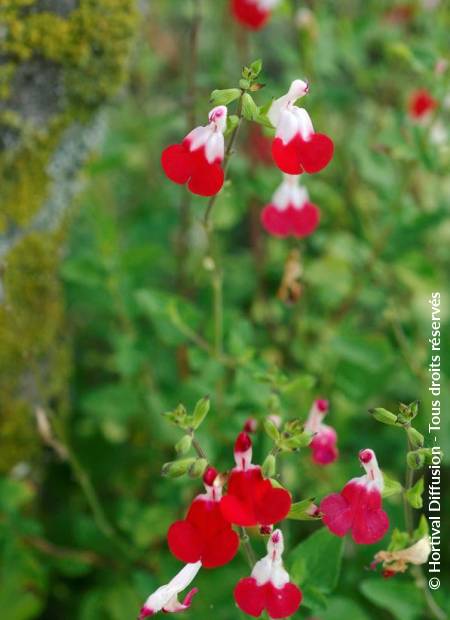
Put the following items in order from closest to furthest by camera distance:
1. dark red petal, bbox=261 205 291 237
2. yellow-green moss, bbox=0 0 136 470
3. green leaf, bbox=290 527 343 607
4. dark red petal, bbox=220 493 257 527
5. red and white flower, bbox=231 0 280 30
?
dark red petal, bbox=220 493 257 527
green leaf, bbox=290 527 343 607
dark red petal, bbox=261 205 291 237
yellow-green moss, bbox=0 0 136 470
red and white flower, bbox=231 0 280 30

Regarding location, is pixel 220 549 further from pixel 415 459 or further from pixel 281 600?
pixel 415 459

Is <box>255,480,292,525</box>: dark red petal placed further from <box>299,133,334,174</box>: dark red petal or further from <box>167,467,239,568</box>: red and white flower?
<box>299,133,334,174</box>: dark red petal

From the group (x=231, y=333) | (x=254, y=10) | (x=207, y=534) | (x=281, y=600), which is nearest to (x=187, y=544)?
(x=207, y=534)

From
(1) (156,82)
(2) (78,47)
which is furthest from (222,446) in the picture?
(1) (156,82)

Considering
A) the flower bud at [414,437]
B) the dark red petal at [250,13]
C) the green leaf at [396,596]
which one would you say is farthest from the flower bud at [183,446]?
the dark red petal at [250,13]

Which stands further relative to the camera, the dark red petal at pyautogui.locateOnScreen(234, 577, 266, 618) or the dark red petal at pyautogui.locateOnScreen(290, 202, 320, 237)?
the dark red petal at pyautogui.locateOnScreen(290, 202, 320, 237)

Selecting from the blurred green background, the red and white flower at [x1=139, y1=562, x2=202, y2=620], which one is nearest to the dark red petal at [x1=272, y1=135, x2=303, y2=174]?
the blurred green background

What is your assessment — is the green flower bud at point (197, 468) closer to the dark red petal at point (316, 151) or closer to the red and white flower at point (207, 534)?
the red and white flower at point (207, 534)
